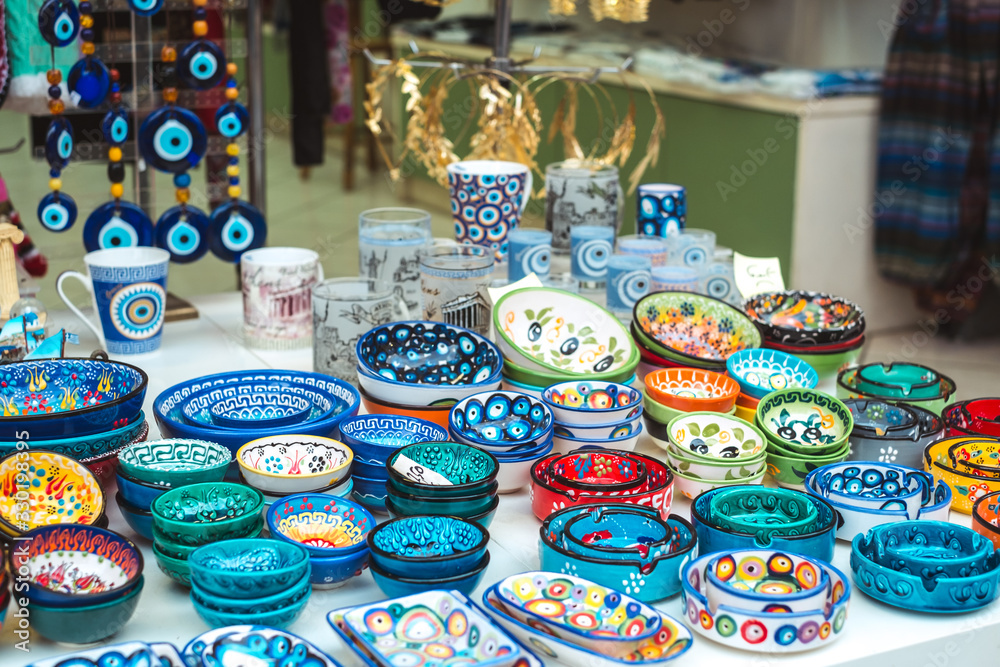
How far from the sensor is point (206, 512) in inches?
39.0

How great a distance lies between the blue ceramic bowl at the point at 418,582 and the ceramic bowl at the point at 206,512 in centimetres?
13

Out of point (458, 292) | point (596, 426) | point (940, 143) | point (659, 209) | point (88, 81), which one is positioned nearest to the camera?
point (596, 426)

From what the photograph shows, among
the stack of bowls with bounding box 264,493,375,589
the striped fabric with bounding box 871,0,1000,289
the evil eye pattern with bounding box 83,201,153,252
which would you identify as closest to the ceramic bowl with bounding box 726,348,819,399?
the stack of bowls with bounding box 264,493,375,589

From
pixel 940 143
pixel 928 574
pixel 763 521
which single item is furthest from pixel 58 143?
pixel 940 143

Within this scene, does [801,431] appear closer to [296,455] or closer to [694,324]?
[694,324]

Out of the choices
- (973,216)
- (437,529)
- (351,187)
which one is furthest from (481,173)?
(351,187)

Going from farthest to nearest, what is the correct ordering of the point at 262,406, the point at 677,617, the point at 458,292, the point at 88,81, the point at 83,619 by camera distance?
the point at 88,81 → the point at 458,292 → the point at 262,406 → the point at 677,617 → the point at 83,619

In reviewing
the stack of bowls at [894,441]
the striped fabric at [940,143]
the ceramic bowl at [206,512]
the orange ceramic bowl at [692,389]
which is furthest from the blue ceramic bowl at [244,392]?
the striped fabric at [940,143]

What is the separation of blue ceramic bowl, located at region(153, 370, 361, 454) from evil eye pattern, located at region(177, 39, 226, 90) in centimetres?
59

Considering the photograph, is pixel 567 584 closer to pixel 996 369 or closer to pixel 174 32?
pixel 174 32

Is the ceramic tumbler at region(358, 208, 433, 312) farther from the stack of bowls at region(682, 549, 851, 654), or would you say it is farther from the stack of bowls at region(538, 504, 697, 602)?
the stack of bowls at region(682, 549, 851, 654)

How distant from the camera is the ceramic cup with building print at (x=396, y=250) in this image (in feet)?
5.36

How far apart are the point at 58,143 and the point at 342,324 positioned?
0.56 meters

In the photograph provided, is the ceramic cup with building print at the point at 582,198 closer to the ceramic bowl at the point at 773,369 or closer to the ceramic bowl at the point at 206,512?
the ceramic bowl at the point at 773,369
